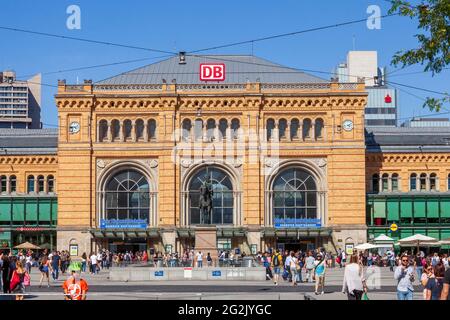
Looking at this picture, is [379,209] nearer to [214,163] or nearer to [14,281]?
[214,163]

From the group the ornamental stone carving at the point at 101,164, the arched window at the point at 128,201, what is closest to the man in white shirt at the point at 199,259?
the arched window at the point at 128,201

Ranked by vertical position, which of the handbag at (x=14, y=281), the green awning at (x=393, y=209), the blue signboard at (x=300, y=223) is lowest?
the handbag at (x=14, y=281)

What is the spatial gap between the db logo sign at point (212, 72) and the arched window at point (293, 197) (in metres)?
9.58

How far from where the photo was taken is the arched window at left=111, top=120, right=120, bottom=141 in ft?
244

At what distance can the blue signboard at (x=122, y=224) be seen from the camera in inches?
2876

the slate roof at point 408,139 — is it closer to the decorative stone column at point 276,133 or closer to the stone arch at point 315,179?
the stone arch at point 315,179

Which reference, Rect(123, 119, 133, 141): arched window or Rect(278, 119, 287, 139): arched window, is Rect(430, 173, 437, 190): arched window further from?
Rect(123, 119, 133, 141): arched window

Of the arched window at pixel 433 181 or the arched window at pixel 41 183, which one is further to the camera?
the arched window at pixel 41 183

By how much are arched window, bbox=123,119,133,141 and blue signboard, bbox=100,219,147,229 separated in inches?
276

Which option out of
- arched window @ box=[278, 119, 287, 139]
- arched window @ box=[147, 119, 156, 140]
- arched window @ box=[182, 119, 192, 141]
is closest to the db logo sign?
arched window @ box=[182, 119, 192, 141]

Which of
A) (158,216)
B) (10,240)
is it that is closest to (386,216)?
(158,216)
